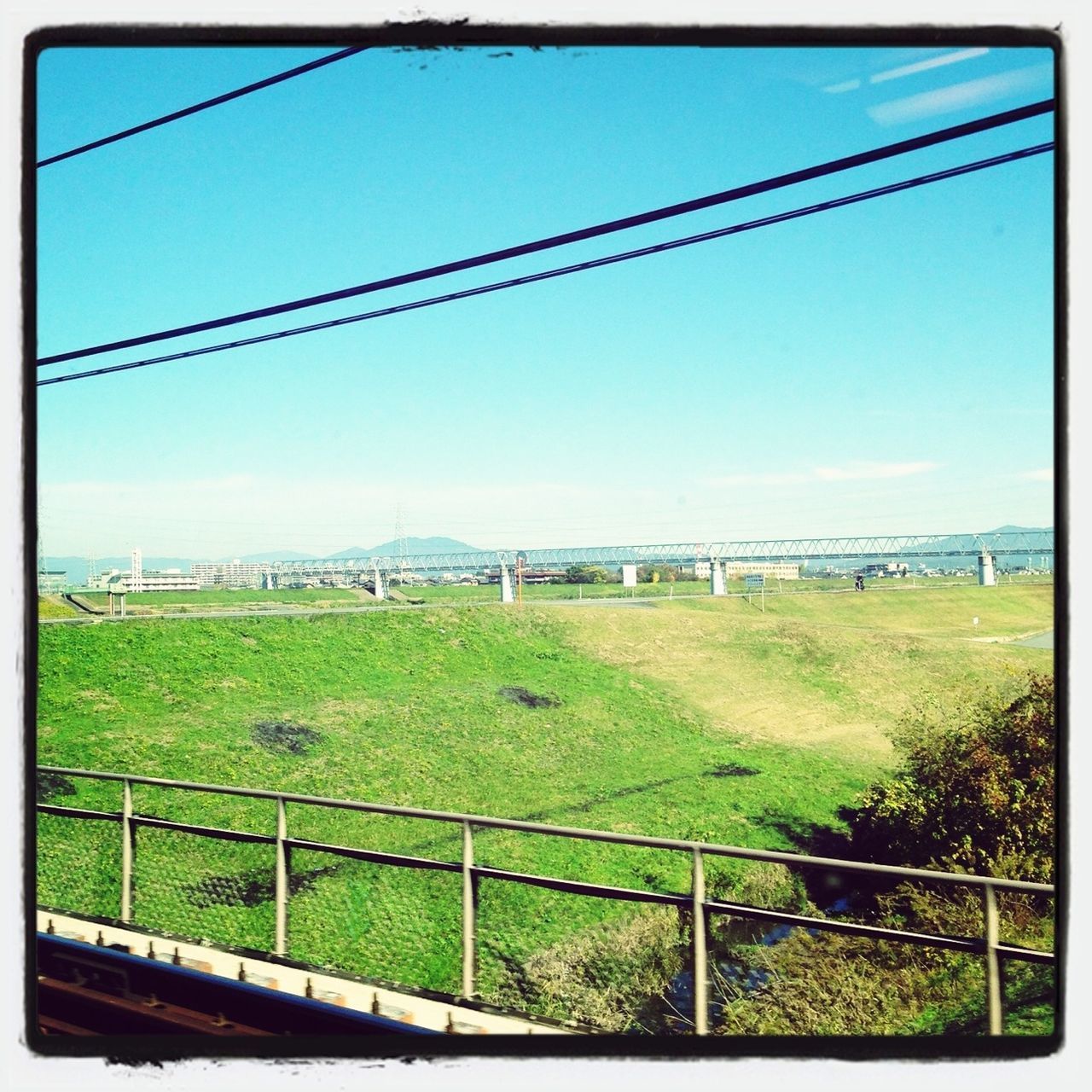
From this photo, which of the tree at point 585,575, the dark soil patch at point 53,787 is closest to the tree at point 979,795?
the dark soil patch at point 53,787

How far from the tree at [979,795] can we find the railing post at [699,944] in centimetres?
1185

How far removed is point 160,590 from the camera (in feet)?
143

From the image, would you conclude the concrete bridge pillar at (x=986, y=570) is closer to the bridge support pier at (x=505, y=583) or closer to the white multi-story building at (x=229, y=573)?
the bridge support pier at (x=505, y=583)

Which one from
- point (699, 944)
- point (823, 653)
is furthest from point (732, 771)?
point (699, 944)

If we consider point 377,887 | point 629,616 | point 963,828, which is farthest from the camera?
point 629,616

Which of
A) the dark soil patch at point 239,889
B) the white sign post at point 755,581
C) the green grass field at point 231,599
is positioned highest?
the white sign post at point 755,581

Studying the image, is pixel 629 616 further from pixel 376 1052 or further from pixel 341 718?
pixel 376 1052

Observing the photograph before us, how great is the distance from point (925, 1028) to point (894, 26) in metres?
12.1

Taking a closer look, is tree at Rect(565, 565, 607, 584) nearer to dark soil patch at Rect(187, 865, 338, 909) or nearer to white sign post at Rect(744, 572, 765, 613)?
white sign post at Rect(744, 572, 765, 613)

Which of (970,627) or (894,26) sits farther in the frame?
(970,627)

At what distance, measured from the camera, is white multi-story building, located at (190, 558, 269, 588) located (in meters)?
50.5

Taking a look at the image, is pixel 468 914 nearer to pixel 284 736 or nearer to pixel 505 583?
pixel 284 736

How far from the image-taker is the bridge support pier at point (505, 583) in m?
50.6

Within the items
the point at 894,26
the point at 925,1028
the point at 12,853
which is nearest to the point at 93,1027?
the point at 12,853
